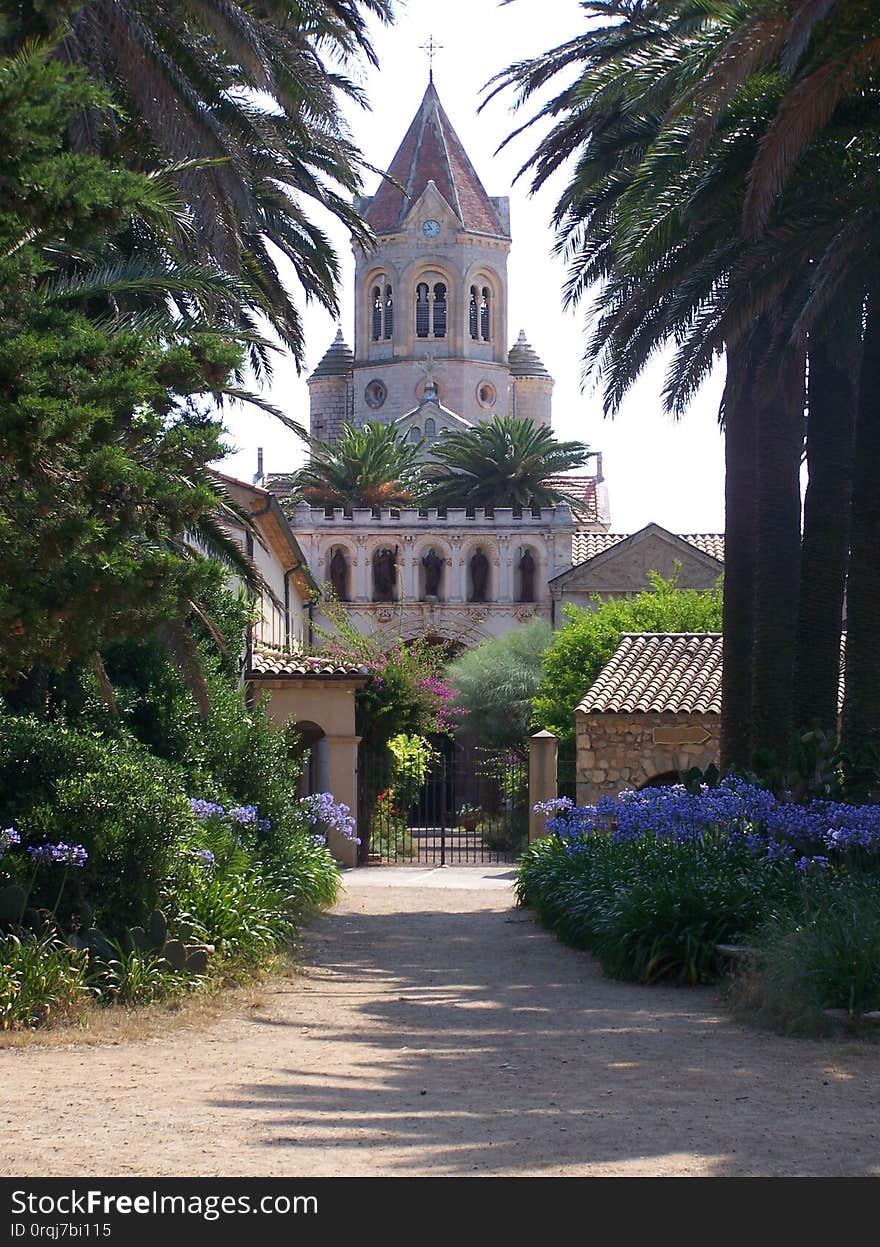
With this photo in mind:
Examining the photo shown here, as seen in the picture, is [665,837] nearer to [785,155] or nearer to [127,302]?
[785,155]

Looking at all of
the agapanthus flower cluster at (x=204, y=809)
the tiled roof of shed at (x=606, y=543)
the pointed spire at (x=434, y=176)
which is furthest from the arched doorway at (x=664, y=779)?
the pointed spire at (x=434, y=176)

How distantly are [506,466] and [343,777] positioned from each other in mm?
34226

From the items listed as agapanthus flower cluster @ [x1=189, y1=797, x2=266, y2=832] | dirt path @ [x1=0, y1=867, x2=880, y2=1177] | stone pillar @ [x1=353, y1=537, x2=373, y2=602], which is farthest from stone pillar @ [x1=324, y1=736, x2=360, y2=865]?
stone pillar @ [x1=353, y1=537, x2=373, y2=602]

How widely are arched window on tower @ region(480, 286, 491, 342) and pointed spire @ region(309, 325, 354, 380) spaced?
786 centimetres

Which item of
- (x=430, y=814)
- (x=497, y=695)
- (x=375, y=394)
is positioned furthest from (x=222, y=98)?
(x=375, y=394)

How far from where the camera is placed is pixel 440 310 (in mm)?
90375

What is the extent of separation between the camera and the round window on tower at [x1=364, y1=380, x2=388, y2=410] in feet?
294

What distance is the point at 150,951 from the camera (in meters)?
11.8

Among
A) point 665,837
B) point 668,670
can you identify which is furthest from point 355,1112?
point 668,670

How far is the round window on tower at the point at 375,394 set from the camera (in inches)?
3524

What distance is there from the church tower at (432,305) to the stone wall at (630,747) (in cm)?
6272

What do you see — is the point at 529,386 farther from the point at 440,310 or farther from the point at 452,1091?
the point at 452,1091

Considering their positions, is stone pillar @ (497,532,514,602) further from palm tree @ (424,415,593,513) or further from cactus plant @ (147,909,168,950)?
cactus plant @ (147,909,168,950)
